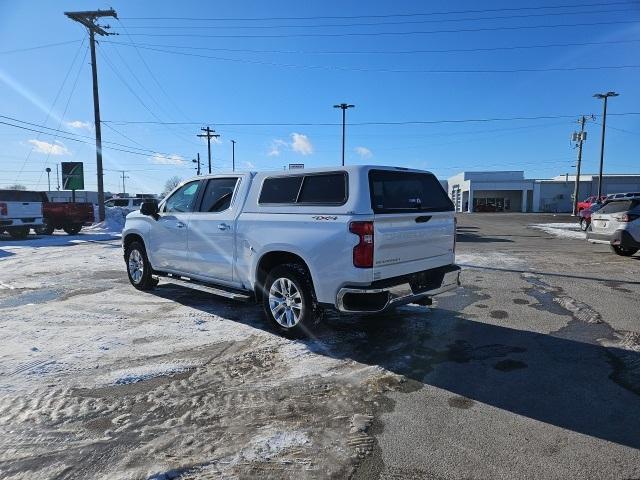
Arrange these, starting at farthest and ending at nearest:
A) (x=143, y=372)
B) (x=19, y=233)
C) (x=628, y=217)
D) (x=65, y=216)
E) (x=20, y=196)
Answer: (x=65, y=216)
(x=19, y=233)
(x=20, y=196)
(x=628, y=217)
(x=143, y=372)

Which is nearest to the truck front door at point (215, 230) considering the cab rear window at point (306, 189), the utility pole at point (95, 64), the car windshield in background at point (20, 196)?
the cab rear window at point (306, 189)

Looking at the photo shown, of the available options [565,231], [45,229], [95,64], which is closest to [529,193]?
[565,231]

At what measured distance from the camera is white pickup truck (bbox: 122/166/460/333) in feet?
15.3

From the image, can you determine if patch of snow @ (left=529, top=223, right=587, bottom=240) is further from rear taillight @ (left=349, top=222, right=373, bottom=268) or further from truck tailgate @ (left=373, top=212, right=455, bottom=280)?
rear taillight @ (left=349, top=222, right=373, bottom=268)

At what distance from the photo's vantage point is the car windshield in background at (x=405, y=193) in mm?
4927

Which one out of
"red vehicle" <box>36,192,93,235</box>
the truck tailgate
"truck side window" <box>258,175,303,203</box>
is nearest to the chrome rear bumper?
the truck tailgate

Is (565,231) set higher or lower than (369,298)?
lower

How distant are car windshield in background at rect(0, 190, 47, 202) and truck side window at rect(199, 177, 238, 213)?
1627cm

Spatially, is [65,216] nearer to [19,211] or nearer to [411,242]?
[19,211]

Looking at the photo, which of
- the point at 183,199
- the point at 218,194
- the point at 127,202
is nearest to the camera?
the point at 218,194

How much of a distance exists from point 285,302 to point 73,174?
27.8 metres

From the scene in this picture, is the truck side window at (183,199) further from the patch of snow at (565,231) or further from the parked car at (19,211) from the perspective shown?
the patch of snow at (565,231)

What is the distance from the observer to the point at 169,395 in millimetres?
3916

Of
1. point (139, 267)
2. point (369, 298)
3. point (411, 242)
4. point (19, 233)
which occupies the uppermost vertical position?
point (411, 242)
